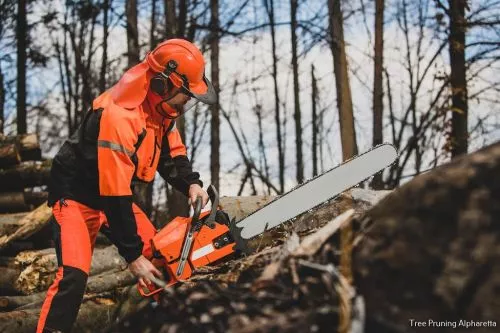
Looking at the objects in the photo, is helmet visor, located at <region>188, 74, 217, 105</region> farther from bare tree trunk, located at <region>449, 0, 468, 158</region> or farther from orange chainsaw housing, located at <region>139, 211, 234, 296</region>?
bare tree trunk, located at <region>449, 0, 468, 158</region>

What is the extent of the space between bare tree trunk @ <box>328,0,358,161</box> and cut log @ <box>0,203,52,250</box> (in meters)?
4.82

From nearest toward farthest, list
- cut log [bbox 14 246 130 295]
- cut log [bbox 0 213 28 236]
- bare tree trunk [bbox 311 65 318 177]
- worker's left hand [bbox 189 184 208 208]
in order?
1. worker's left hand [bbox 189 184 208 208]
2. cut log [bbox 14 246 130 295]
3. cut log [bbox 0 213 28 236]
4. bare tree trunk [bbox 311 65 318 177]

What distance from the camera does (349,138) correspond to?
362 inches

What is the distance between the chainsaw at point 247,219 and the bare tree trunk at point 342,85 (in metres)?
5.94

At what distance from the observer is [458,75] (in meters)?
9.22

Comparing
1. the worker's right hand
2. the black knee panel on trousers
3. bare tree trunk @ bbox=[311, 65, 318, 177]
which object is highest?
the worker's right hand

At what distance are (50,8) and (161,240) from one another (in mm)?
15774

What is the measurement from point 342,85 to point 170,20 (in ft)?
10.6

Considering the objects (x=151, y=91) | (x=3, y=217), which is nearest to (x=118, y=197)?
(x=151, y=91)

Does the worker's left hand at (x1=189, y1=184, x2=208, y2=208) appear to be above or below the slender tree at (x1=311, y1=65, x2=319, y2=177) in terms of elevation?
above

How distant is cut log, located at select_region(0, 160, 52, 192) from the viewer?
723 cm

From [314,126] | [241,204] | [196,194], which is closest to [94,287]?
[241,204]

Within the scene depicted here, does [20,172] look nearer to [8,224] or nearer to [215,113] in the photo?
[8,224]

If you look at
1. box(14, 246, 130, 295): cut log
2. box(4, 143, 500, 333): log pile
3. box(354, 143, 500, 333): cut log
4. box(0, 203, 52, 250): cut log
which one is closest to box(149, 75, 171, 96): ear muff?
box(4, 143, 500, 333): log pile
